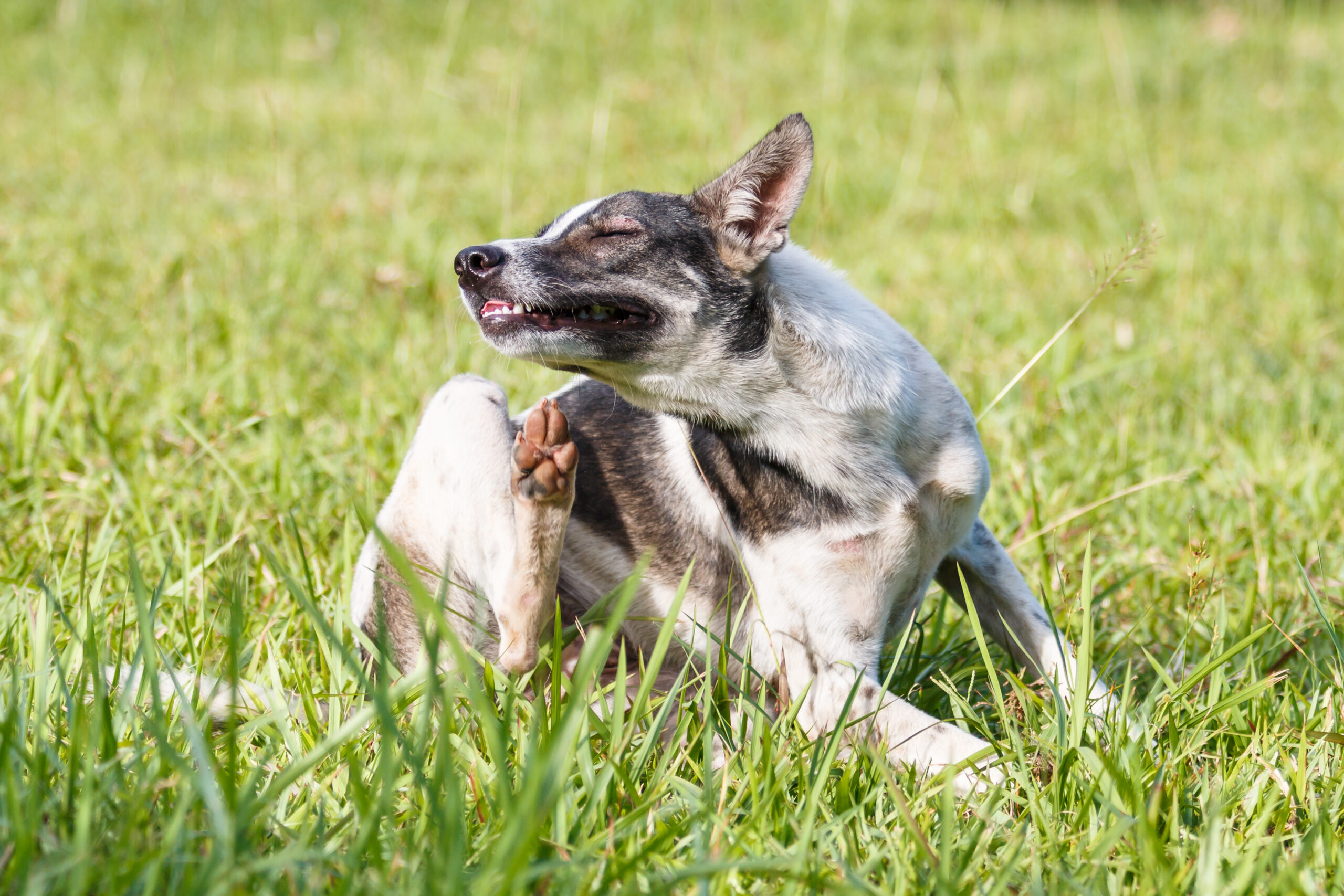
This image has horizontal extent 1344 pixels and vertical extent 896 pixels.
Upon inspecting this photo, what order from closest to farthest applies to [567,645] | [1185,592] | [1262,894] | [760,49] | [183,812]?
[183,812], [1262,894], [567,645], [1185,592], [760,49]

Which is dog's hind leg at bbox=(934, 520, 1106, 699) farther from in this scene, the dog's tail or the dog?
the dog's tail

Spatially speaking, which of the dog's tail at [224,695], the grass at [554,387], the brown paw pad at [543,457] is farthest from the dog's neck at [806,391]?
the dog's tail at [224,695]

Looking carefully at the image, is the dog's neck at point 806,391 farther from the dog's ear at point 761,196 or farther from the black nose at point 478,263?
the black nose at point 478,263

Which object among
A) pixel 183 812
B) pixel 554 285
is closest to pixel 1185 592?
pixel 554 285

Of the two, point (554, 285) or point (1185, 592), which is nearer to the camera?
point (554, 285)

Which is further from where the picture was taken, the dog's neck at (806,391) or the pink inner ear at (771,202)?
the pink inner ear at (771,202)

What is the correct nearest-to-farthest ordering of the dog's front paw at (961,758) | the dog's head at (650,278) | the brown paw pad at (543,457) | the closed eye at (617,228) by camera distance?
the dog's front paw at (961,758) < the brown paw pad at (543,457) < the dog's head at (650,278) < the closed eye at (617,228)

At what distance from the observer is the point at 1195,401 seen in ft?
14.1

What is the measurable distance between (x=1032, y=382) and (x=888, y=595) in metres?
2.32

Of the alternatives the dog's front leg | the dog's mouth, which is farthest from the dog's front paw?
the dog's mouth

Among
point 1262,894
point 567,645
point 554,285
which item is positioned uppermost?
point 554,285

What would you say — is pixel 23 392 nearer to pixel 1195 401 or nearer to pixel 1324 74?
pixel 1195 401

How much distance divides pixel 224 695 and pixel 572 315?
1.08 m

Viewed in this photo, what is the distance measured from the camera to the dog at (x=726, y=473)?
2.35 m
